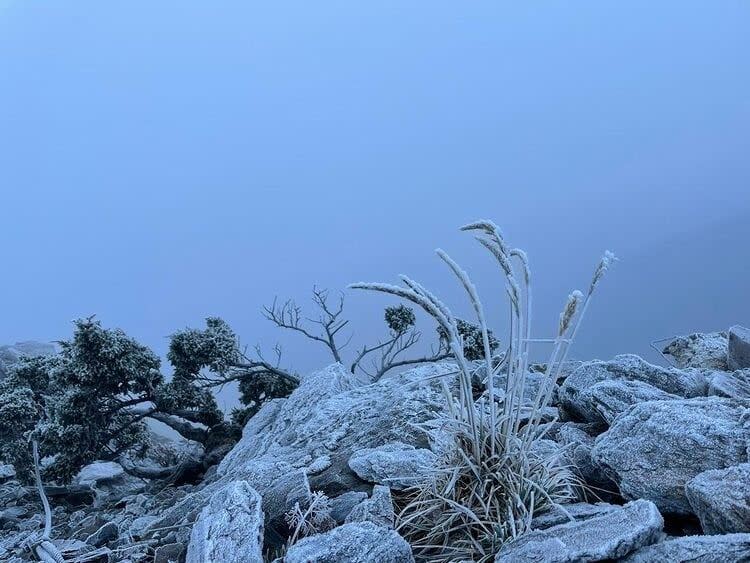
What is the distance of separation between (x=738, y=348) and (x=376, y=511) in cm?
554

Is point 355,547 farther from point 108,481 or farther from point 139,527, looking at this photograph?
point 108,481

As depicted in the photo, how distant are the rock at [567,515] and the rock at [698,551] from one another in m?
0.44

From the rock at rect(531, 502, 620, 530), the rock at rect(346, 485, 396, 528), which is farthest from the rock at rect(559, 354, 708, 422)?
the rock at rect(346, 485, 396, 528)

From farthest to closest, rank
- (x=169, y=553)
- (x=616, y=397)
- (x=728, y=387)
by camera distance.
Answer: (x=728, y=387) → (x=616, y=397) → (x=169, y=553)

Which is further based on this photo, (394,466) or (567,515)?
(394,466)

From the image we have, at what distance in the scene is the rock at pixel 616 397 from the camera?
4465 millimetres

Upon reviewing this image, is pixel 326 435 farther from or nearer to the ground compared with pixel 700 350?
farther from the ground

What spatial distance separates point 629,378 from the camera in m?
5.34

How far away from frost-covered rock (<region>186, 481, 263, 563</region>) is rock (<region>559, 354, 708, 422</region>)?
2651mm

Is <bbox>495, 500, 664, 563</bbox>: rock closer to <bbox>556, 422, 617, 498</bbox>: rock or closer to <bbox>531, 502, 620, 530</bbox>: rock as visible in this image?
<bbox>531, 502, 620, 530</bbox>: rock

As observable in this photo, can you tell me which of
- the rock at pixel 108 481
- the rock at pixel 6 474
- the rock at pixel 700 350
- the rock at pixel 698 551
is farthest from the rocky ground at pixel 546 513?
the rock at pixel 6 474

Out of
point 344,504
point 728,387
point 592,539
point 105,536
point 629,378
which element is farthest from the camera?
point 629,378

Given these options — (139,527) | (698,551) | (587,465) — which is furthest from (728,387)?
(139,527)

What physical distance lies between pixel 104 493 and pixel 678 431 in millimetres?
10073
